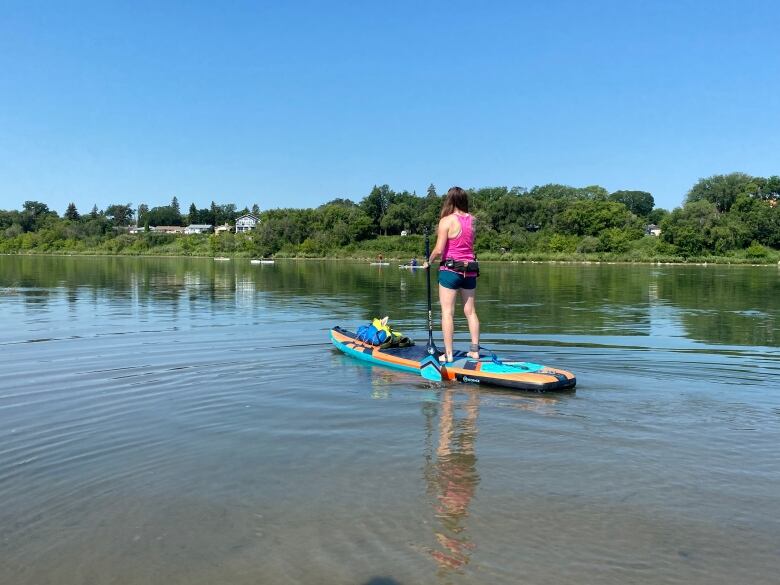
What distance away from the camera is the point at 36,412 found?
796 centimetres

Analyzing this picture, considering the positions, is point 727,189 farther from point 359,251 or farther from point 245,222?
point 245,222

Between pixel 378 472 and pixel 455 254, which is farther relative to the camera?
pixel 455 254

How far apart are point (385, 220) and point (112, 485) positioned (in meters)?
133

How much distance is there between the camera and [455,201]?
973 cm

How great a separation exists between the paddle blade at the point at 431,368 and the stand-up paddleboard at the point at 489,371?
9 centimetres

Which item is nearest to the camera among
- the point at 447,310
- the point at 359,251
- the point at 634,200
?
the point at 447,310

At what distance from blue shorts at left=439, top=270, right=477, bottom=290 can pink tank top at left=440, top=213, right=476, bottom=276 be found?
0.10m

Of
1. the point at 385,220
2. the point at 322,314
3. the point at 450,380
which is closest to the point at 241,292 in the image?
the point at 322,314

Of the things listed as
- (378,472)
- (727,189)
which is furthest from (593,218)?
(378,472)

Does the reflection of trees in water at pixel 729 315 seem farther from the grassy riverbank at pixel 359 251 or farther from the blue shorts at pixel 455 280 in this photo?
the grassy riverbank at pixel 359 251

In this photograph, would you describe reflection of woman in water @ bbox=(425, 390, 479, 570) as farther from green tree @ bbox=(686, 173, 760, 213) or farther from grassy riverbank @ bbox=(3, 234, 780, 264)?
green tree @ bbox=(686, 173, 760, 213)

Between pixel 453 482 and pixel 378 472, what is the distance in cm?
69

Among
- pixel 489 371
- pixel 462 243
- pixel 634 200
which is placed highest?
pixel 634 200

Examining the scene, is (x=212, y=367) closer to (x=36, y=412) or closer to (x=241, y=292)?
(x=36, y=412)
